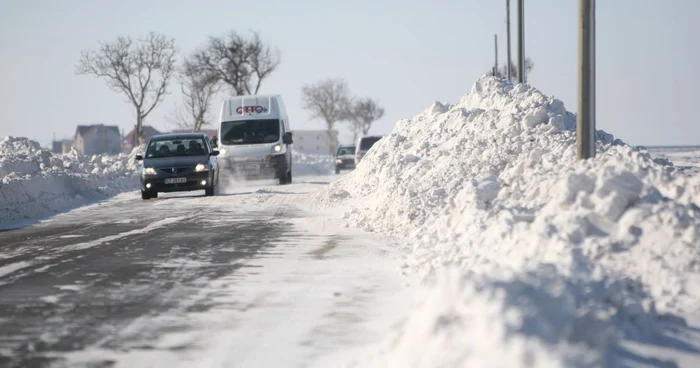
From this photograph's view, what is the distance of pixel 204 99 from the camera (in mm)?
72188

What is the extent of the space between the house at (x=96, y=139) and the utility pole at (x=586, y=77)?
126 m

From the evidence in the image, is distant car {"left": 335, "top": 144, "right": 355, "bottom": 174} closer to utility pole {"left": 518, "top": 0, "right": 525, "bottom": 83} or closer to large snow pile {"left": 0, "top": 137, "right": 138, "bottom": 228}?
large snow pile {"left": 0, "top": 137, "right": 138, "bottom": 228}

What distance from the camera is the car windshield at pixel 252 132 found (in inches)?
1238

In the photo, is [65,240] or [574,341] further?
[65,240]

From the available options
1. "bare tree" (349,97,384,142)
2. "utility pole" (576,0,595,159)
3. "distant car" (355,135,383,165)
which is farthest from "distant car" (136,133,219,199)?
"bare tree" (349,97,384,142)

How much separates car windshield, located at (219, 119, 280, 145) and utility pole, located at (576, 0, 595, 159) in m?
19.8

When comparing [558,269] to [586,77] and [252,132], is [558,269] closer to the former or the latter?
[586,77]

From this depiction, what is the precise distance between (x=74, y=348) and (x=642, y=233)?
439 centimetres

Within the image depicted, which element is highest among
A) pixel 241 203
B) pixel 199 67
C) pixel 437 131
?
pixel 199 67

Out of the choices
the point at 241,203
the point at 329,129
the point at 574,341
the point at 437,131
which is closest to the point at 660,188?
the point at 574,341

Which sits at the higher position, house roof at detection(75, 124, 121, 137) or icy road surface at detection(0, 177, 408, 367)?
house roof at detection(75, 124, 121, 137)

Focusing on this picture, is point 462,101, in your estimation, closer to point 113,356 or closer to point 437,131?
point 437,131

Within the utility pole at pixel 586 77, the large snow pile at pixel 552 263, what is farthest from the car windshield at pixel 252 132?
the utility pole at pixel 586 77

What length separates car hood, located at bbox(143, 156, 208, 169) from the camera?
25281mm
